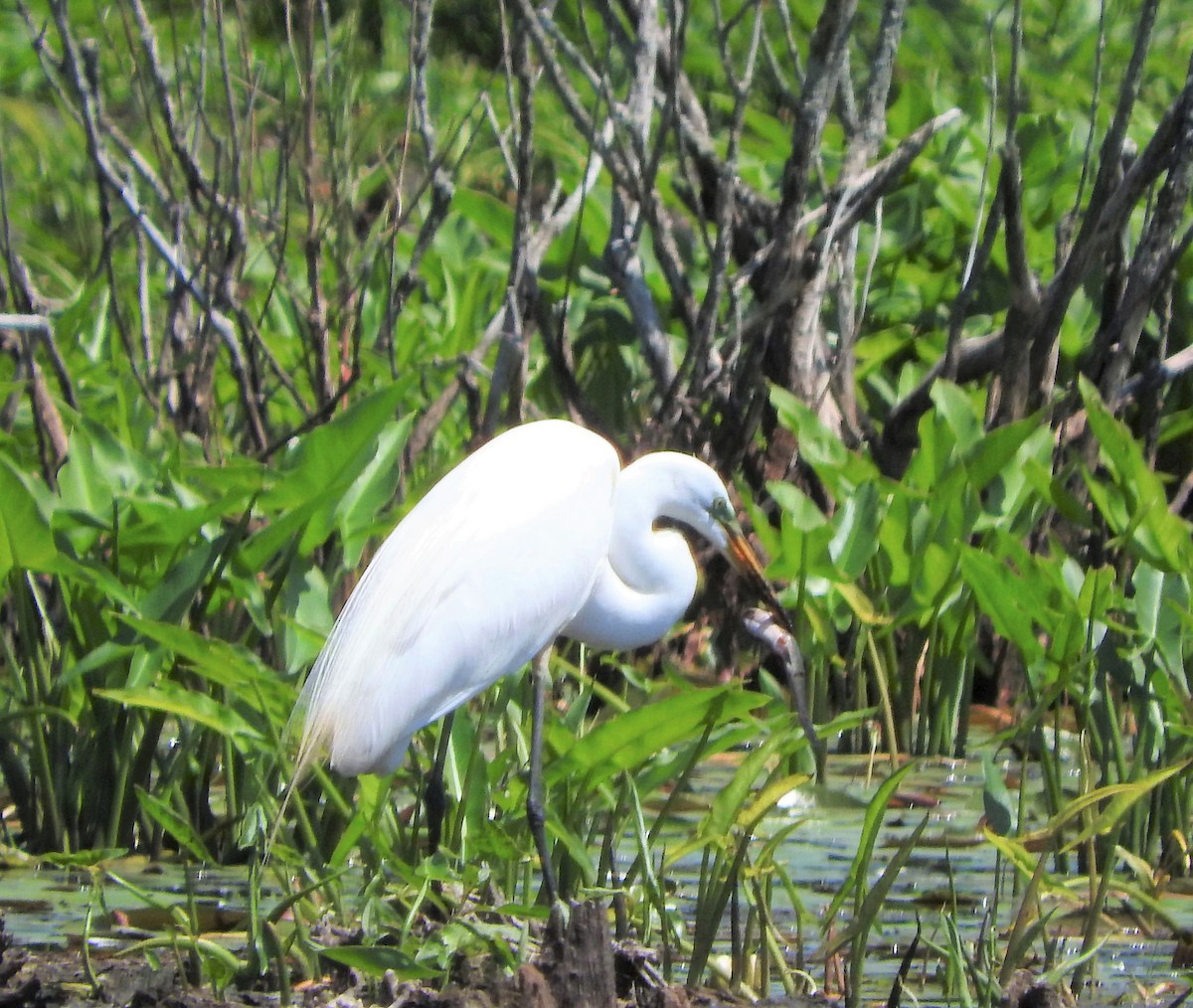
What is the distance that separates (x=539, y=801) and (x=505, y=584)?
1.11ft

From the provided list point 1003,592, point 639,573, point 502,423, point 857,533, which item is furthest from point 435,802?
point 502,423

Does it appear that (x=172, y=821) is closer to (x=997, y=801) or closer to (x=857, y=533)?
(x=997, y=801)

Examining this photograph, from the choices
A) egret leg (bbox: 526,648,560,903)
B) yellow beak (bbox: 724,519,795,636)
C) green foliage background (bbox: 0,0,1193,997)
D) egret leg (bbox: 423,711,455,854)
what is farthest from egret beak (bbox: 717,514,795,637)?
egret leg (bbox: 423,711,455,854)

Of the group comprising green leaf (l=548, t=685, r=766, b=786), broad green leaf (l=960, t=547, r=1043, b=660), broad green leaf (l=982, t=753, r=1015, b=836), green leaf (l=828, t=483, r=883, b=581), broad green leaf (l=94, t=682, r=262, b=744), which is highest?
green leaf (l=828, t=483, r=883, b=581)

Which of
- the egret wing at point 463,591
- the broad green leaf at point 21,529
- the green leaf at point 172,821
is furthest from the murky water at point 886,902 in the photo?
the broad green leaf at point 21,529

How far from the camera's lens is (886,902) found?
105 inches

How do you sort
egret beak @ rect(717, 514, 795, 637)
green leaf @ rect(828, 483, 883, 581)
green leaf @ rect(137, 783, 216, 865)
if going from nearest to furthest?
green leaf @ rect(137, 783, 216, 865)
egret beak @ rect(717, 514, 795, 637)
green leaf @ rect(828, 483, 883, 581)

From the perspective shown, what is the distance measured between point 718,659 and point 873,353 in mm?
972

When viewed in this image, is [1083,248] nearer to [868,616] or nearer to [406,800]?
[868,616]

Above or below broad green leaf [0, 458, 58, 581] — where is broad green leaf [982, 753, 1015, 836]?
below

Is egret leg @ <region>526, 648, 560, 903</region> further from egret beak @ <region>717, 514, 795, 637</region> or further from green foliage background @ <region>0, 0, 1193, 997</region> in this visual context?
egret beak @ <region>717, 514, 795, 637</region>

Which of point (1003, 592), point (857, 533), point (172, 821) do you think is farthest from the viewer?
point (857, 533)

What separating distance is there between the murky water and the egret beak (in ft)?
1.05

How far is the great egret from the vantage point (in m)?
2.50
